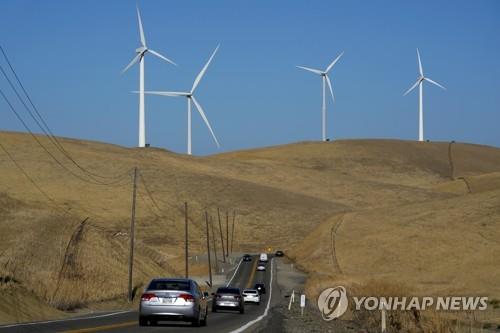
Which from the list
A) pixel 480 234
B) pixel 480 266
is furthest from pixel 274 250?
pixel 480 266

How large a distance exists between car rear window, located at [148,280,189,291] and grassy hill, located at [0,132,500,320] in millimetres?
5615

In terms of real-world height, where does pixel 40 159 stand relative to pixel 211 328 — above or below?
above

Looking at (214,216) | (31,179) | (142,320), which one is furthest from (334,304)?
(31,179)

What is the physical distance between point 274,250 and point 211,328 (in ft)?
352

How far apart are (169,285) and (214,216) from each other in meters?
114

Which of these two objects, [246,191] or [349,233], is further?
[246,191]

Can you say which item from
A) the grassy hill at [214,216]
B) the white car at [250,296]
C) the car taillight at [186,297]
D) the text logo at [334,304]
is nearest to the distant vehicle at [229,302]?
the text logo at [334,304]

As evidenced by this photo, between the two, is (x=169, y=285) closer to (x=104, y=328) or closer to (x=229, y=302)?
(x=104, y=328)

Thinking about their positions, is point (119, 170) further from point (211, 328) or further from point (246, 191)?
point (211, 328)

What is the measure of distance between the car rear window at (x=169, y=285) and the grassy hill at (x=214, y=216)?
5615mm

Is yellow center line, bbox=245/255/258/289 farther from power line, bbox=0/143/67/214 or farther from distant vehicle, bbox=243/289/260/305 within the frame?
power line, bbox=0/143/67/214

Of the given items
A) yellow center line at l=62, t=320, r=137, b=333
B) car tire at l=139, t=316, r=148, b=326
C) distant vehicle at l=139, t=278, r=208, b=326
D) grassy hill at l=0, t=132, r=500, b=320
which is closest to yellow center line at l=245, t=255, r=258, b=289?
grassy hill at l=0, t=132, r=500, b=320

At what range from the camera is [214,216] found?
144750 millimetres

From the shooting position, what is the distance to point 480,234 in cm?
9044
